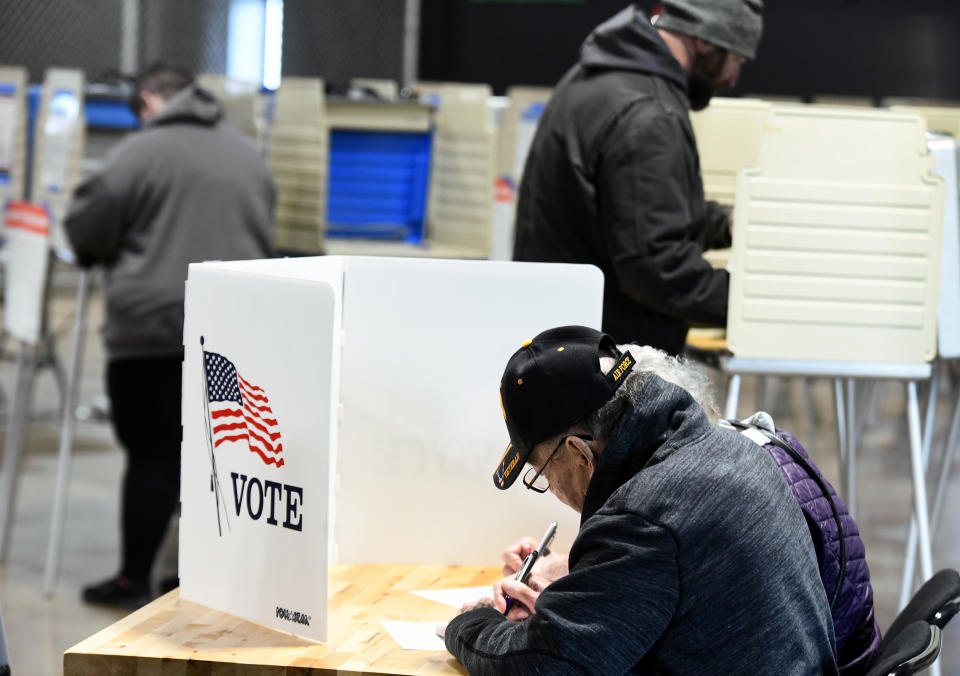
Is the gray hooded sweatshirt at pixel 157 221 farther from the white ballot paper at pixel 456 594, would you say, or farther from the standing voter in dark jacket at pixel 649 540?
the standing voter in dark jacket at pixel 649 540

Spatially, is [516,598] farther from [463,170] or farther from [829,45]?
[829,45]

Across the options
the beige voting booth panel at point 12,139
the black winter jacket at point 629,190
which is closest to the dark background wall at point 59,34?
the beige voting booth panel at point 12,139

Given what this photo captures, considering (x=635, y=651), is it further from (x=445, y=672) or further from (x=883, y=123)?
(x=883, y=123)

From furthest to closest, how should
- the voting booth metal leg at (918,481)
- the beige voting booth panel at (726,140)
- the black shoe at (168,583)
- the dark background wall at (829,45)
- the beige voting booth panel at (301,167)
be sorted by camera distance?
the dark background wall at (829,45) < the beige voting booth panel at (301,167) < the black shoe at (168,583) < the beige voting booth panel at (726,140) < the voting booth metal leg at (918,481)

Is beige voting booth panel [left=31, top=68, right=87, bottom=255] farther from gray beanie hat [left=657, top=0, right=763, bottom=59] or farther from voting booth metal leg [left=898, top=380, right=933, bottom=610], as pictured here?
voting booth metal leg [left=898, top=380, right=933, bottom=610]

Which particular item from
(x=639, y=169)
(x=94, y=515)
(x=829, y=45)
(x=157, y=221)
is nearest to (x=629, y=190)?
(x=639, y=169)

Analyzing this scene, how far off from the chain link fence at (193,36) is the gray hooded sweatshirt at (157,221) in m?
6.68

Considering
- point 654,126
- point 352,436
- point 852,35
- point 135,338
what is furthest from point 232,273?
point 852,35

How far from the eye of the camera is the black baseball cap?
1518mm

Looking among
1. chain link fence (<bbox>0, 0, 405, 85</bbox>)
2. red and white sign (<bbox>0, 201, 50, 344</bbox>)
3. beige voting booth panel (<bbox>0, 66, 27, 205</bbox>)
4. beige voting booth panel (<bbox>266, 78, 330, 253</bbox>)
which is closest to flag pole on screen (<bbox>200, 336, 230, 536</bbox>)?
red and white sign (<bbox>0, 201, 50, 344</bbox>)

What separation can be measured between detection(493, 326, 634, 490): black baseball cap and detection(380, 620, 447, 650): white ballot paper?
29 centimetres

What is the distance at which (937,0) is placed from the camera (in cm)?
1013

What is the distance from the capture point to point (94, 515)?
498 centimetres

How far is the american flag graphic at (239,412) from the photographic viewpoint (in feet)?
5.55
